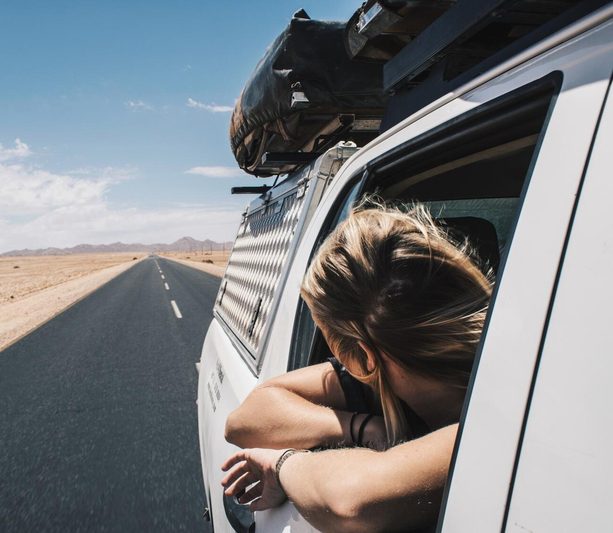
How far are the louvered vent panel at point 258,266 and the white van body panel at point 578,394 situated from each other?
4.96ft

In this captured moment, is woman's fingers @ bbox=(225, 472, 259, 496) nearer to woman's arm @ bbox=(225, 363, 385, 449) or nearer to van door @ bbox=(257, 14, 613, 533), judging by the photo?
woman's arm @ bbox=(225, 363, 385, 449)

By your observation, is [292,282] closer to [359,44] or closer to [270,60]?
[359,44]

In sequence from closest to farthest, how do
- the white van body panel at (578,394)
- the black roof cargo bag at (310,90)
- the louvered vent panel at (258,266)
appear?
the white van body panel at (578,394)
the black roof cargo bag at (310,90)
the louvered vent panel at (258,266)

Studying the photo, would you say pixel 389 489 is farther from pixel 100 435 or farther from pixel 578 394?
pixel 100 435

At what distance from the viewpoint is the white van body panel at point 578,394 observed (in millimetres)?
509

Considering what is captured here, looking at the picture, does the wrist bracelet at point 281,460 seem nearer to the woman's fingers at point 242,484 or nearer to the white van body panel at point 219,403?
the woman's fingers at point 242,484

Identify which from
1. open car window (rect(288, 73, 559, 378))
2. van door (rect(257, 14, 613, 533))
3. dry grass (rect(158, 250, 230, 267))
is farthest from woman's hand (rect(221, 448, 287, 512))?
dry grass (rect(158, 250, 230, 267))

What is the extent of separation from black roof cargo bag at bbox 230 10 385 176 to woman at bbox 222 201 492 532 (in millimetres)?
1195

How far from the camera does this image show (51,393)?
18.9 feet

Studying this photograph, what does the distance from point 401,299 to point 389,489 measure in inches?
14.3

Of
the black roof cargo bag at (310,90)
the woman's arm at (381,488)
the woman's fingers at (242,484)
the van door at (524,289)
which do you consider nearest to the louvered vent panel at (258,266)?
the black roof cargo bag at (310,90)

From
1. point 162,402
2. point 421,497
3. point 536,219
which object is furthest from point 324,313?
point 162,402

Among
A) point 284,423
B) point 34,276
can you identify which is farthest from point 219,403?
point 34,276

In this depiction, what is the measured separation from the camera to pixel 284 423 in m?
1.22
